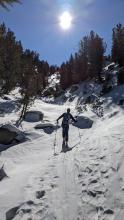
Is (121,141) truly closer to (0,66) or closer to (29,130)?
(29,130)

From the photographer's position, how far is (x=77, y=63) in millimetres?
49156

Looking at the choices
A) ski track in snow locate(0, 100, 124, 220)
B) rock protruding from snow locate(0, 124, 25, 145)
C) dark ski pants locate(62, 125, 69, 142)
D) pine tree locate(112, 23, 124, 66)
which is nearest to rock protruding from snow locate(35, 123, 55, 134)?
rock protruding from snow locate(0, 124, 25, 145)

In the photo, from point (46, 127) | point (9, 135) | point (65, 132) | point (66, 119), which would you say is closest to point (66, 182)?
point (65, 132)

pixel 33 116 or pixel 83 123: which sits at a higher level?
pixel 33 116

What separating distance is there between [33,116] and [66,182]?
641 inches

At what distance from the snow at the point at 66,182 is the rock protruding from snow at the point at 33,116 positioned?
8519 millimetres

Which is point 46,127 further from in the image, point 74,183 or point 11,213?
point 11,213

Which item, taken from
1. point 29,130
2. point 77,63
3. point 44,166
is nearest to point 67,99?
point 77,63

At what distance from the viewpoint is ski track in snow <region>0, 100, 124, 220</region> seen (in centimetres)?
859

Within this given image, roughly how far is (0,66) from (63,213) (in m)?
21.1

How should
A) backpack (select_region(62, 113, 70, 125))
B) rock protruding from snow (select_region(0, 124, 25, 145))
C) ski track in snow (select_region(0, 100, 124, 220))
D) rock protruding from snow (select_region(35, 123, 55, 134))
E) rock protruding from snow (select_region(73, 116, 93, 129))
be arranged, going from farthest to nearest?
A: 1. rock protruding from snow (select_region(73, 116, 93, 129))
2. rock protruding from snow (select_region(35, 123, 55, 134))
3. rock protruding from snow (select_region(0, 124, 25, 145))
4. backpack (select_region(62, 113, 70, 125))
5. ski track in snow (select_region(0, 100, 124, 220))

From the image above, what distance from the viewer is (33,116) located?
26875mm

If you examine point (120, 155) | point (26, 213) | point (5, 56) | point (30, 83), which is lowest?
point (26, 213)

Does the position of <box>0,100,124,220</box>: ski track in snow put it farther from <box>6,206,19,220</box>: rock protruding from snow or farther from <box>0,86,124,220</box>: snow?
<box>6,206,19,220</box>: rock protruding from snow
